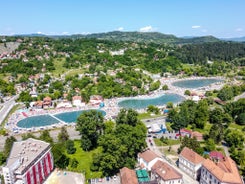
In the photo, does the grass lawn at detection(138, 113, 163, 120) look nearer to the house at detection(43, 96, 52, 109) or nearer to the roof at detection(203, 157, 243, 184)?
the house at detection(43, 96, 52, 109)

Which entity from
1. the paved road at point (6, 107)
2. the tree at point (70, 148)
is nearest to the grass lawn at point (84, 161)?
the tree at point (70, 148)

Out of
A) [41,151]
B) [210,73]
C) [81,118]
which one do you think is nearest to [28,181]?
[41,151]

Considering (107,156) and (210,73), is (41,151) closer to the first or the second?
(107,156)

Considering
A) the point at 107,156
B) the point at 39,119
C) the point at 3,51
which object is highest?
the point at 3,51

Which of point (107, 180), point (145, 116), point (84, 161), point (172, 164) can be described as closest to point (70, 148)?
point (84, 161)

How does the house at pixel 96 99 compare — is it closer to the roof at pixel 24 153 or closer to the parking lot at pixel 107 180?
the roof at pixel 24 153

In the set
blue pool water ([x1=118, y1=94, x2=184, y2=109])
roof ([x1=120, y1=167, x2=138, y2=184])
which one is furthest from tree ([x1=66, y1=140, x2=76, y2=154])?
blue pool water ([x1=118, y1=94, x2=184, y2=109])

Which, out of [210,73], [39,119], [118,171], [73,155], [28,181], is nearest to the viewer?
[28,181]

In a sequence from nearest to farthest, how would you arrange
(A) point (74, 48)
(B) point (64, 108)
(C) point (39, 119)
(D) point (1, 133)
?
(D) point (1, 133) < (C) point (39, 119) < (B) point (64, 108) < (A) point (74, 48)
